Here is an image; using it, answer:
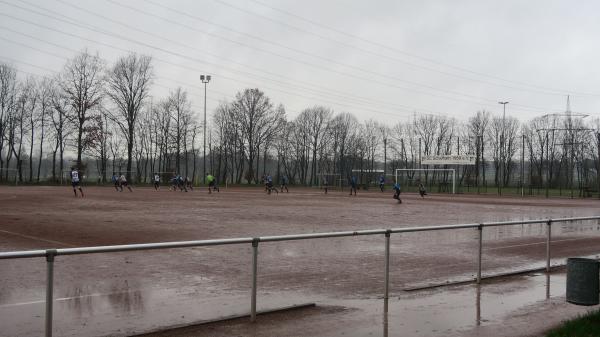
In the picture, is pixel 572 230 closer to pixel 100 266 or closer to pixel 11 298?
pixel 100 266

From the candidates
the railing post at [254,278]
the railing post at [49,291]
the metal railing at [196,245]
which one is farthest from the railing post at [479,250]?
the railing post at [49,291]

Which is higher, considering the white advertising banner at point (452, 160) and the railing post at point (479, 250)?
the white advertising banner at point (452, 160)

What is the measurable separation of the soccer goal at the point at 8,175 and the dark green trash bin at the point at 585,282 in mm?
73956

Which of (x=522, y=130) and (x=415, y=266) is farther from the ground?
(x=522, y=130)

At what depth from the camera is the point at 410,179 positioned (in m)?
90.8

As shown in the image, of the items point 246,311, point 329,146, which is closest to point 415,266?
point 246,311

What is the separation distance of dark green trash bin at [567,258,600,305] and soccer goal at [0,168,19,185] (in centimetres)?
7396

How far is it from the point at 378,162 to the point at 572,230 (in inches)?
3975

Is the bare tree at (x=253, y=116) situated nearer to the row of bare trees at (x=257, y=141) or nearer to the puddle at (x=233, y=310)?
the row of bare trees at (x=257, y=141)

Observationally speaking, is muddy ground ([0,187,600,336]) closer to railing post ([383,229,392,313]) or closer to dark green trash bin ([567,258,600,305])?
railing post ([383,229,392,313])

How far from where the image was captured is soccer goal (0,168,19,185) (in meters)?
72.0

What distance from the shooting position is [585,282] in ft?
22.9

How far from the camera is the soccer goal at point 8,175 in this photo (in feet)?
236

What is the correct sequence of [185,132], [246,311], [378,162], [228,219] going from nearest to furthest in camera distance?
[246,311] → [228,219] → [185,132] → [378,162]
